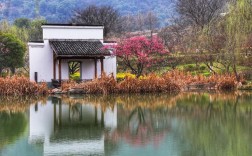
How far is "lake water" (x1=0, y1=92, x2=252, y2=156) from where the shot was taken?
9195mm

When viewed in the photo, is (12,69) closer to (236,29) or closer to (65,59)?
(65,59)

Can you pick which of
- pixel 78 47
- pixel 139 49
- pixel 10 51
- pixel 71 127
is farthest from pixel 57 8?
pixel 71 127

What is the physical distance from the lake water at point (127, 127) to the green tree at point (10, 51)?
1517 cm

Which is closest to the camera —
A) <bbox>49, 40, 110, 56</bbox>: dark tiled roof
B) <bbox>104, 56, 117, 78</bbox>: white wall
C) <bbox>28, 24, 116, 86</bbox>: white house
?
<bbox>49, 40, 110, 56</bbox>: dark tiled roof

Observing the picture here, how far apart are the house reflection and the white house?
A: 31.2ft

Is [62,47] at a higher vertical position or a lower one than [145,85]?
higher

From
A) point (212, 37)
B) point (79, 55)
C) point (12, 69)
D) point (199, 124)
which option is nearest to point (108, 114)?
point (199, 124)

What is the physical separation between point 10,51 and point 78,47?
29.8ft

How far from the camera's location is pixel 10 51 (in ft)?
112

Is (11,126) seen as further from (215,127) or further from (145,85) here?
(145,85)

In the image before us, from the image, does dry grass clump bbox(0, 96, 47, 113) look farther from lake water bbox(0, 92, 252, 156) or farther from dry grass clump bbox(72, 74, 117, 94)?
dry grass clump bbox(72, 74, 117, 94)

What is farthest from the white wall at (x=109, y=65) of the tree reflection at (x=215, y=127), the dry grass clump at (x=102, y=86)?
the tree reflection at (x=215, y=127)

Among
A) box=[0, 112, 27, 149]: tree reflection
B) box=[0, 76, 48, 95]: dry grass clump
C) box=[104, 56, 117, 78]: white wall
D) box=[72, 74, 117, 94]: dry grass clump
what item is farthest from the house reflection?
box=[104, 56, 117, 78]: white wall

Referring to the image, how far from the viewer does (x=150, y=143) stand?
977 centimetres
